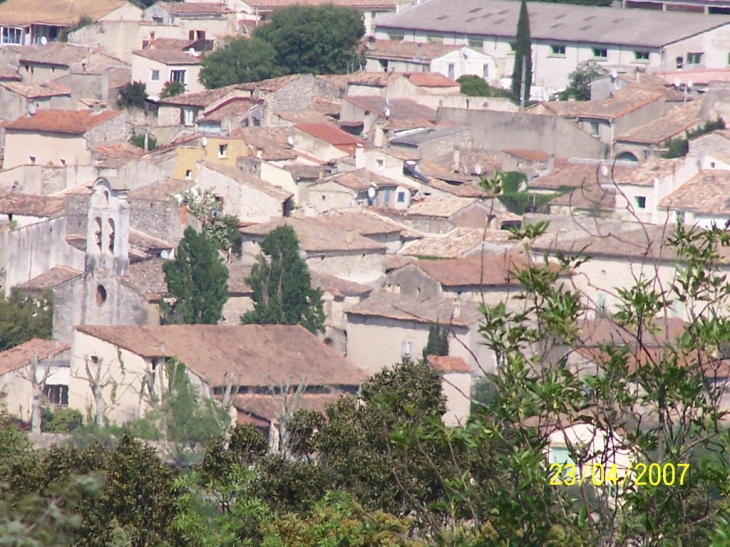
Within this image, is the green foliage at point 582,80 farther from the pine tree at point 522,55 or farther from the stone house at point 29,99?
the stone house at point 29,99

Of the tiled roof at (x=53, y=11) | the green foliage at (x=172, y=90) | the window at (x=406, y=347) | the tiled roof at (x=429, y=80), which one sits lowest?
the window at (x=406, y=347)

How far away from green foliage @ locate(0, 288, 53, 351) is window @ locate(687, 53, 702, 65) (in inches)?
1231

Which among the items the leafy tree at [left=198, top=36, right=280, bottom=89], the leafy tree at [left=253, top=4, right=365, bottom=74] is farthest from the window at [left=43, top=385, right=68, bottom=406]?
the leafy tree at [left=253, top=4, right=365, bottom=74]

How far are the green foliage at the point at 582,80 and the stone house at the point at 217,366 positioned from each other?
2690cm

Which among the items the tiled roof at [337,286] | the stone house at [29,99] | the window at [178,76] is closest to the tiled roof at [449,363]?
the tiled roof at [337,286]

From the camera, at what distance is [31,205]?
147ft

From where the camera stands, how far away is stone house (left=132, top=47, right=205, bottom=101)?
61.2 m

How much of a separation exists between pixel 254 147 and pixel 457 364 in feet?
58.6

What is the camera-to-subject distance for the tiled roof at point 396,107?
5600 cm

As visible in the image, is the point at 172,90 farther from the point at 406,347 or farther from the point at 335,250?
the point at 406,347

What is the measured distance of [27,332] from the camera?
38000mm

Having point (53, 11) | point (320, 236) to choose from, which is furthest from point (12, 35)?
point (320, 236)

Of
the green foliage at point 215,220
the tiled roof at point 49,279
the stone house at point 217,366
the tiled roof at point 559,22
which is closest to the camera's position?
the stone house at point 217,366

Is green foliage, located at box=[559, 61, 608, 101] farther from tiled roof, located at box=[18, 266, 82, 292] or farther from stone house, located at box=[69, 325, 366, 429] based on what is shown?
stone house, located at box=[69, 325, 366, 429]
